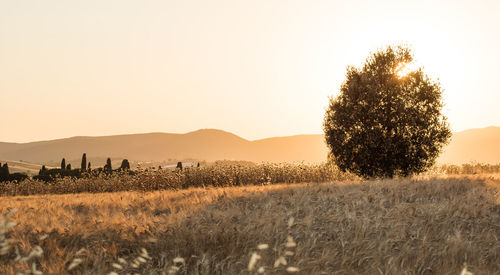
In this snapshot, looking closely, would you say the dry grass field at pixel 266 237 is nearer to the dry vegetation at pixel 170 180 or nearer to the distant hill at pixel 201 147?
the dry vegetation at pixel 170 180

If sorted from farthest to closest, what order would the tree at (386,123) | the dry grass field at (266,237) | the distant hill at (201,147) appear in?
the distant hill at (201,147)
the tree at (386,123)
the dry grass field at (266,237)

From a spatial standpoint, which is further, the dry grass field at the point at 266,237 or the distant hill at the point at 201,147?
the distant hill at the point at 201,147

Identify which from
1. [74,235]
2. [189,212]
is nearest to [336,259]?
[189,212]

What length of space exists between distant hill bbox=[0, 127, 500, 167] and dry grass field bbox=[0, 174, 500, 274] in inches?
5084

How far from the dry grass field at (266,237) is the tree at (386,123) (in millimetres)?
10298

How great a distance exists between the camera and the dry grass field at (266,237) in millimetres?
6551

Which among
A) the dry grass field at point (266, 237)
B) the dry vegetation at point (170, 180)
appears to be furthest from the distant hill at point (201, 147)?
the dry grass field at point (266, 237)

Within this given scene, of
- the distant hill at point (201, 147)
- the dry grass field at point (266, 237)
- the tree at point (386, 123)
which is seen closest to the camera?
the dry grass field at point (266, 237)

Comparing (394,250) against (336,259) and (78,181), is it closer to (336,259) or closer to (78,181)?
(336,259)

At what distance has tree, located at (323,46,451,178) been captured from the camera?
70.8 feet

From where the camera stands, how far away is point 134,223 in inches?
322

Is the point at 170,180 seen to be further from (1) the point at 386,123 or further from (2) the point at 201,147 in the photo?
(2) the point at 201,147

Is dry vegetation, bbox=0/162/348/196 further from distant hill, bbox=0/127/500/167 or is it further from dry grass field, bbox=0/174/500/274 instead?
distant hill, bbox=0/127/500/167

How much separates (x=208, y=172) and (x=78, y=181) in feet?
23.4
